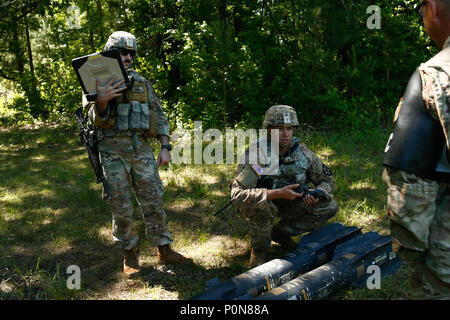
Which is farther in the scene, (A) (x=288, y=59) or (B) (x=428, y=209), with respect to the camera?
(A) (x=288, y=59)

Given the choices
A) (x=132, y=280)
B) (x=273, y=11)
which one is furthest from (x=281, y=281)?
(x=273, y=11)

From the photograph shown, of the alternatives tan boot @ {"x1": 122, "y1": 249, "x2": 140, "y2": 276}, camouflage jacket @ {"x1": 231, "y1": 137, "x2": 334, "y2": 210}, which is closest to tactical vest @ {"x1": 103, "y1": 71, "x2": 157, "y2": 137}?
camouflage jacket @ {"x1": 231, "y1": 137, "x2": 334, "y2": 210}

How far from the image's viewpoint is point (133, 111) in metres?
3.55

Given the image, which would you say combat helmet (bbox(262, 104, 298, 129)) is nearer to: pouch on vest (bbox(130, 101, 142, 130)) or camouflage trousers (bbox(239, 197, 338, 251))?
camouflage trousers (bbox(239, 197, 338, 251))

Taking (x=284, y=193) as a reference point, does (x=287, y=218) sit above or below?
below

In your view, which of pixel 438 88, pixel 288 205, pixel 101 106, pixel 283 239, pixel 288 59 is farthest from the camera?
pixel 288 59

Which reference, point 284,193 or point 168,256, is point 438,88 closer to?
point 284,193

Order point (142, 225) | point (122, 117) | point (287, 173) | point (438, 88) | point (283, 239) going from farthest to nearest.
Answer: point (142, 225)
point (283, 239)
point (287, 173)
point (122, 117)
point (438, 88)

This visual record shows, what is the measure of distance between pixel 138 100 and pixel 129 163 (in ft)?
1.92

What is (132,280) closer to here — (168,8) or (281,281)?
(281,281)

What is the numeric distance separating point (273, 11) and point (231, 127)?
3057 millimetres

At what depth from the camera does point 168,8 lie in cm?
1003

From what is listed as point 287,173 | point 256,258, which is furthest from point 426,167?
point 256,258

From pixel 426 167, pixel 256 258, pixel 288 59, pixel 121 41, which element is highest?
pixel 288 59
